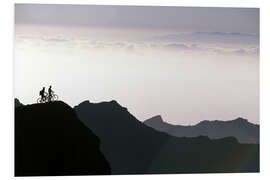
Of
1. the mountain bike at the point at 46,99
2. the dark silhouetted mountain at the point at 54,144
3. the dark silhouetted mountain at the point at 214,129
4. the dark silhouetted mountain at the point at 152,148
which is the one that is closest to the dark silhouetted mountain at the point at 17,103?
the dark silhouetted mountain at the point at 54,144

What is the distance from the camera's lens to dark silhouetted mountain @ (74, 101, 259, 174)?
4285 millimetres

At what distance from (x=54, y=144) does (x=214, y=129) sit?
1.29 meters

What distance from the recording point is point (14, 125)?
4.20 m

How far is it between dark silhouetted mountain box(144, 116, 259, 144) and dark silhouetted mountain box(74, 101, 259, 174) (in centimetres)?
4

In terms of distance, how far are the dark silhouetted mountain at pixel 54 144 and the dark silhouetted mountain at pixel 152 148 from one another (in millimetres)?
78

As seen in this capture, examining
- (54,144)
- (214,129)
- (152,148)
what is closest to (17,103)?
(54,144)

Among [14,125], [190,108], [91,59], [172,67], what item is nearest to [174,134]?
[190,108]

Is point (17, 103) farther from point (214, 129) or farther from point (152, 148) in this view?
point (214, 129)

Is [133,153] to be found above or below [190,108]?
below

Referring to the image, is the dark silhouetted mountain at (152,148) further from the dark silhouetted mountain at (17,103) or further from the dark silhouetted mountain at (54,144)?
the dark silhouetted mountain at (17,103)

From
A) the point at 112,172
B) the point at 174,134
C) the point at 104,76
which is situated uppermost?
the point at 104,76
